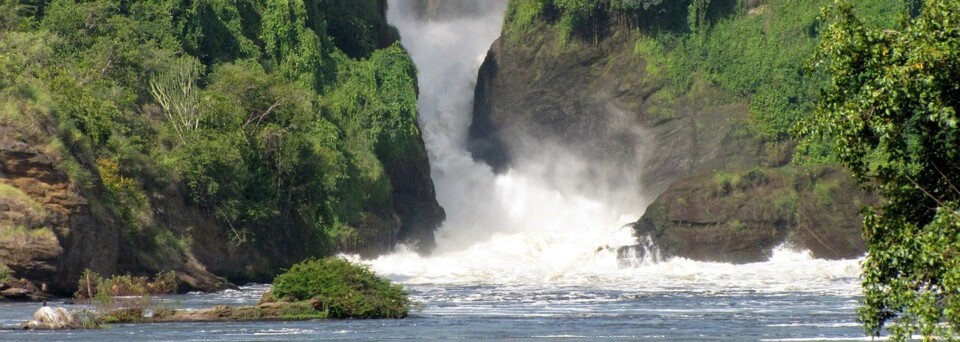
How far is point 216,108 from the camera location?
60.2m

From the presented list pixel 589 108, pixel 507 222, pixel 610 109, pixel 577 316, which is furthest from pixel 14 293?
pixel 589 108

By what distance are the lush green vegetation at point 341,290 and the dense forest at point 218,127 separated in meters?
8.92

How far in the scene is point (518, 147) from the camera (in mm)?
97500

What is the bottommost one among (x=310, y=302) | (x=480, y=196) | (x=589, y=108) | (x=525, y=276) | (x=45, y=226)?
(x=310, y=302)

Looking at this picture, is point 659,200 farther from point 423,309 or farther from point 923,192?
point 923,192

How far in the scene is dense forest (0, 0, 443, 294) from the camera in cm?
5109

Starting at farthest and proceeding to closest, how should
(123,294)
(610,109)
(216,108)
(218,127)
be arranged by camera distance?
(610,109), (218,127), (216,108), (123,294)

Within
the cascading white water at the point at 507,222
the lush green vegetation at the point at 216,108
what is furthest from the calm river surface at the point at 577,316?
the lush green vegetation at the point at 216,108

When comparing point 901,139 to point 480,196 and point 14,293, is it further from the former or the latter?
point 480,196

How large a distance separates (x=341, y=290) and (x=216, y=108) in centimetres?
2219

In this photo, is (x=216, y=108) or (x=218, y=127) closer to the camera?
(x=216, y=108)

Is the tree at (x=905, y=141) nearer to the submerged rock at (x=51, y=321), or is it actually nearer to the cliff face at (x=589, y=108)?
the submerged rock at (x=51, y=321)

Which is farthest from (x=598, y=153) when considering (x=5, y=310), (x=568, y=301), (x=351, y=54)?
(x=5, y=310)

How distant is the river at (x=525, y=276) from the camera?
3541 cm
